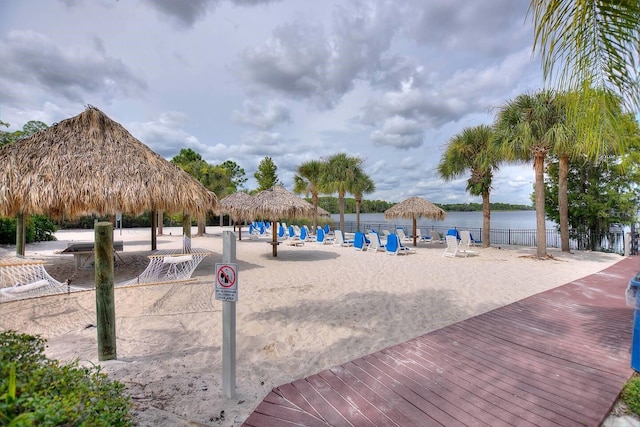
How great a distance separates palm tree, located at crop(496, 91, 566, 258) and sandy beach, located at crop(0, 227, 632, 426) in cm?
359

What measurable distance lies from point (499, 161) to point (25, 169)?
1681 centimetres

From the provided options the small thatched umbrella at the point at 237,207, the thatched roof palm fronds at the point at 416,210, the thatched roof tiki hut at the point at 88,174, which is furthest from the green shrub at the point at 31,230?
the thatched roof palm fronds at the point at 416,210

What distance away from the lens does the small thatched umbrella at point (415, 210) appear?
55.9 feet

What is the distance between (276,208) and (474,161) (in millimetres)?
10013

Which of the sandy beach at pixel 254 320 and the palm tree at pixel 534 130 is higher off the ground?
the palm tree at pixel 534 130

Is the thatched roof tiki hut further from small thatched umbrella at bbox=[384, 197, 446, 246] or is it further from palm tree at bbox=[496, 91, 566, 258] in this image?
small thatched umbrella at bbox=[384, 197, 446, 246]

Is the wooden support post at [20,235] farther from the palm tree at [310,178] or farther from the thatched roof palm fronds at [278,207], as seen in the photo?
the palm tree at [310,178]

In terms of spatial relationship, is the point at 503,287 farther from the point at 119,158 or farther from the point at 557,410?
the point at 119,158

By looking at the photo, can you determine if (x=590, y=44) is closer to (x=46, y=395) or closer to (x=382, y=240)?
(x=46, y=395)

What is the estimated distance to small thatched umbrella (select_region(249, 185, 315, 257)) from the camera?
12508 millimetres

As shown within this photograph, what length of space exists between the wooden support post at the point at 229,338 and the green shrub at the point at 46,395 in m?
0.91

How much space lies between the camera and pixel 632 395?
8.76 ft

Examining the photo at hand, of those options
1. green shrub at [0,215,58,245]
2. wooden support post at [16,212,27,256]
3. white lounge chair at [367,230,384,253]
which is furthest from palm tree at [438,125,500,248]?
green shrub at [0,215,58,245]

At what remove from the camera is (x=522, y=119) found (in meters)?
11.6
